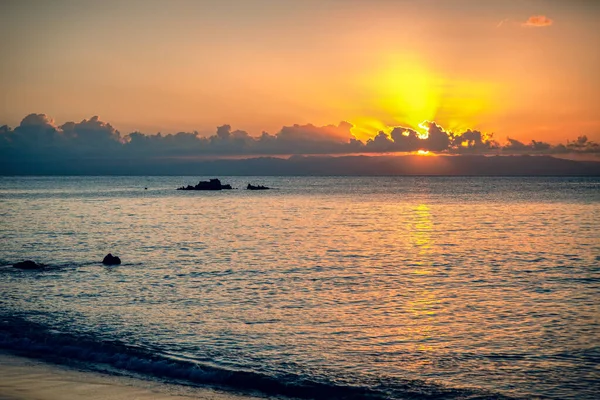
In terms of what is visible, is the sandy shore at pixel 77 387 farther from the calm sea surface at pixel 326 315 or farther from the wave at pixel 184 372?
the calm sea surface at pixel 326 315

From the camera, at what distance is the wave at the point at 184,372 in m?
16.4

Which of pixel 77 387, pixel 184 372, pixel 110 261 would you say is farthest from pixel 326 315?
pixel 110 261

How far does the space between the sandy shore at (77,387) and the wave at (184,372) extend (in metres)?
0.77

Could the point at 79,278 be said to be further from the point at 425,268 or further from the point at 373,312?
the point at 425,268

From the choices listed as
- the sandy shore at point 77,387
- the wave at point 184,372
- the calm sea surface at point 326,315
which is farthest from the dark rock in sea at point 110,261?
the sandy shore at point 77,387

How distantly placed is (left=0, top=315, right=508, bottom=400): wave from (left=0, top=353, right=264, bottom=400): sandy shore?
0.77 metres

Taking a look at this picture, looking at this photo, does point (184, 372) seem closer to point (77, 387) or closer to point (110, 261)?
point (77, 387)

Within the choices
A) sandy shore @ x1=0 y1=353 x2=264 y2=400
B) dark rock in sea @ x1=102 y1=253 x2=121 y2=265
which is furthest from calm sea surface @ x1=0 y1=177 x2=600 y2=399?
sandy shore @ x1=0 y1=353 x2=264 y2=400

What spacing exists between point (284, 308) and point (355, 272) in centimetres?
1106

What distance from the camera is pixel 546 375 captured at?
57.6ft

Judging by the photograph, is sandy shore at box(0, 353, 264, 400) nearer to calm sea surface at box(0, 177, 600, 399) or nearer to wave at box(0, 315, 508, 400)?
wave at box(0, 315, 508, 400)

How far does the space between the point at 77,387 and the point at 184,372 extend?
335 centimetres

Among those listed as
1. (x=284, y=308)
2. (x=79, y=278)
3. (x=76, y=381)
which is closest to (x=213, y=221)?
(x=79, y=278)

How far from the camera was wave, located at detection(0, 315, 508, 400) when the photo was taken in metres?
16.4
